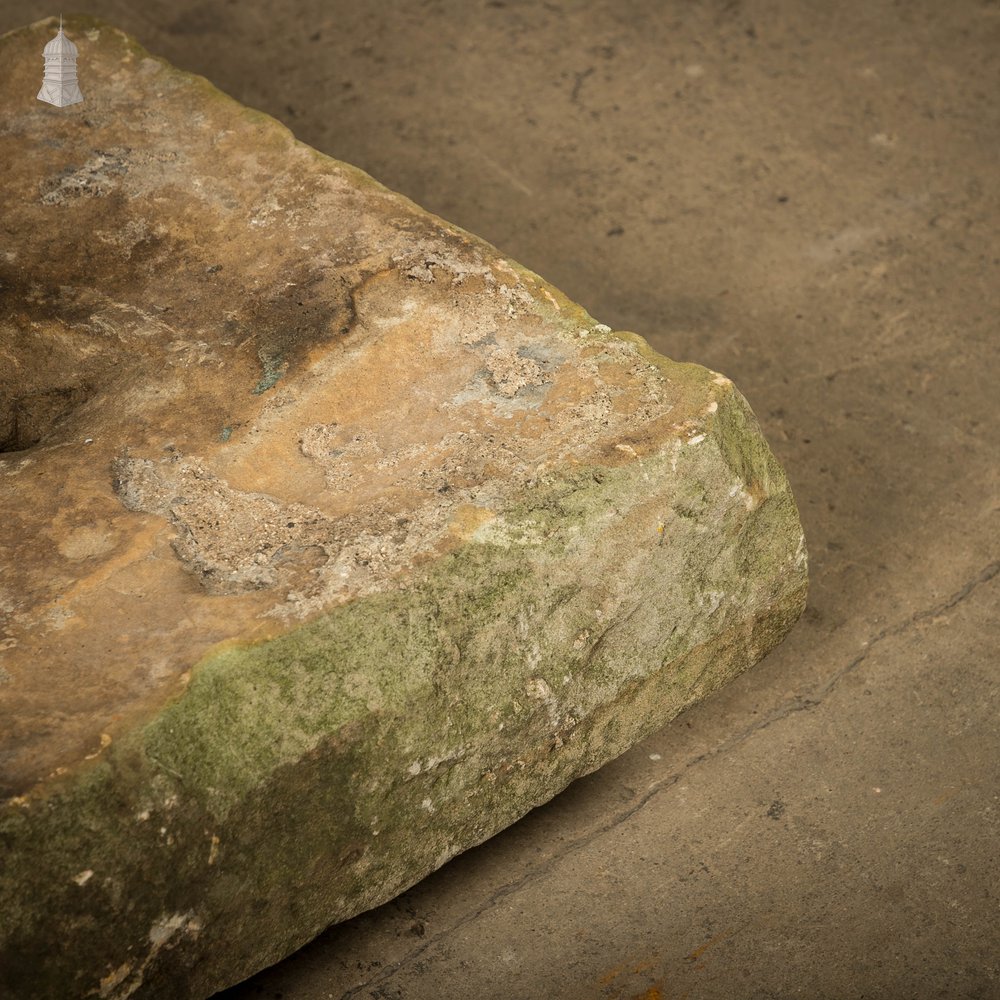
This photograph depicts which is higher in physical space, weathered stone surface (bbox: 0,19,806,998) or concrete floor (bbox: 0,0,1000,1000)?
weathered stone surface (bbox: 0,19,806,998)

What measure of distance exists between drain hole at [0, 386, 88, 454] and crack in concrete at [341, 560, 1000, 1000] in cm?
122

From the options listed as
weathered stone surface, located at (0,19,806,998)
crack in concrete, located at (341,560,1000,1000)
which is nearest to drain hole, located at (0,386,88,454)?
weathered stone surface, located at (0,19,806,998)

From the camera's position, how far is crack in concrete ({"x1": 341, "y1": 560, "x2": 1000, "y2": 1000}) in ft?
8.67

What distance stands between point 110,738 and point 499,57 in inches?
134

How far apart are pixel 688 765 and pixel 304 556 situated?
0.99 metres

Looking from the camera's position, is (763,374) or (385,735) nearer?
(385,735)

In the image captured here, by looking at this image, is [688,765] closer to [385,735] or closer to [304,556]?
[385,735]

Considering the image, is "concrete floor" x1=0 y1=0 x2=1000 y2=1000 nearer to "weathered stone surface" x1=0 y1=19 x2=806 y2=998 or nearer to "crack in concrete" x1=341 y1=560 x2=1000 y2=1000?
"crack in concrete" x1=341 y1=560 x2=1000 y2=1000

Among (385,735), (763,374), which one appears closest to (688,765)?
(385,735)

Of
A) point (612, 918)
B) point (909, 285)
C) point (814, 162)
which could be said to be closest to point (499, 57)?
point (814, 162)

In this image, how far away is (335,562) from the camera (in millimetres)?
2400

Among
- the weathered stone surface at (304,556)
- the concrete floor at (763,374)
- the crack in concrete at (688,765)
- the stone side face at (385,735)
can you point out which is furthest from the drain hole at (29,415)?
the crack in concrete at (688,765)

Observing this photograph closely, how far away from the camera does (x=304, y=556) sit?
7.95 feet

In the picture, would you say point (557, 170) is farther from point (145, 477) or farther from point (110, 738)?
point (110, 738)
